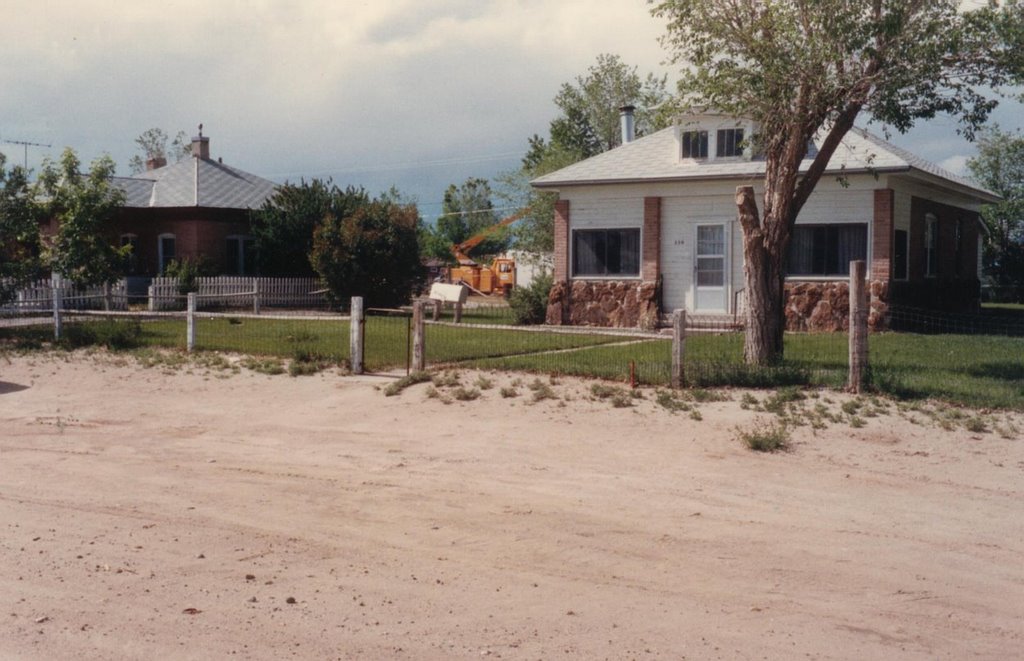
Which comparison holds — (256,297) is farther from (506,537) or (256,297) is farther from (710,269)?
(506,537)

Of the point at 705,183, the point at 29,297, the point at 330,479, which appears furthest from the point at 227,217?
the point at 330,479

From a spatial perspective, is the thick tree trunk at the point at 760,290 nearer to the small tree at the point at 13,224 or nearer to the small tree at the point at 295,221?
the small tree at the point at 13,224

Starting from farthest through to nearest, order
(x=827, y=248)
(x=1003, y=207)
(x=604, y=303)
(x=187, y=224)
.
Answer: (x=1003, y=207) → (x=187, y=224) → (x=604, y=303) → (x=827, y=248)

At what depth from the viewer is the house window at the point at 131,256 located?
1428 inches

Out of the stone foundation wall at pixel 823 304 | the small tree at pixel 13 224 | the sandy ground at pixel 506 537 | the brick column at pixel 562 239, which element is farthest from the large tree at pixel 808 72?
the small tree at pixel 13 224

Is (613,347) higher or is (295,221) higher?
(295,221)

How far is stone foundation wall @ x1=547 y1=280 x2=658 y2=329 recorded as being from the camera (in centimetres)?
2652

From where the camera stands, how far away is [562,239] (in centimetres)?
2764

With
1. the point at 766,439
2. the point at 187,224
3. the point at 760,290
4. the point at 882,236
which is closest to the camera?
the point at 766,439

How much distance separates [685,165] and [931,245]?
728cm

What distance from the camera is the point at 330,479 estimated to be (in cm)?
1026

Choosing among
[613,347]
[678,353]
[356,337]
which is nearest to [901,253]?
[613,347]

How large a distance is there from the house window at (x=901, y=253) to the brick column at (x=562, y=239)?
7.82m

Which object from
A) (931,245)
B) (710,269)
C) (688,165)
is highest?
(688,165)
